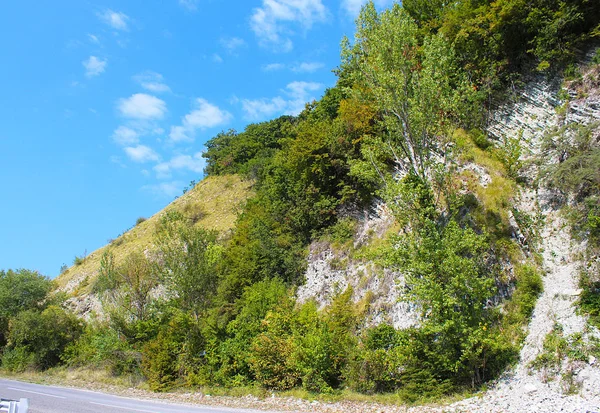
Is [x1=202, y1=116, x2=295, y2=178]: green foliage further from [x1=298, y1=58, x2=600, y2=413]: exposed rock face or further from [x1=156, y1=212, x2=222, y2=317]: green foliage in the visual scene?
[x1=298, y1=58, x2=600, y2=413]: exposed rock face

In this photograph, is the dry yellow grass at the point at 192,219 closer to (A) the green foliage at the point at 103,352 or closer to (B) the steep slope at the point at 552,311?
(A) the green foliage at the point at 103,352

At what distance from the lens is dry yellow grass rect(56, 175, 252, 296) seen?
3805 cm

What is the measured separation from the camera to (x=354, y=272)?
20547 mm

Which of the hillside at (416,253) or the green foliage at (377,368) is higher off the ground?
the hillside at (416,253)

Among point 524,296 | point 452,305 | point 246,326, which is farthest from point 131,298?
point 524,296

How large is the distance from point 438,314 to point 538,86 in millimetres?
13404

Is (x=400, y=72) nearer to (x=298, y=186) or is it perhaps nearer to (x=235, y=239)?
(x=298, y=186)

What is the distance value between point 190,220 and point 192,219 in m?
0.78

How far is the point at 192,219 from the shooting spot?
39.7m

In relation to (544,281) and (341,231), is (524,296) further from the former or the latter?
(341,231)

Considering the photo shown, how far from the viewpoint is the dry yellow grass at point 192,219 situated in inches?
1498

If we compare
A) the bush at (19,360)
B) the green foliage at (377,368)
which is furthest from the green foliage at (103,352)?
the green foliage at (377,368)

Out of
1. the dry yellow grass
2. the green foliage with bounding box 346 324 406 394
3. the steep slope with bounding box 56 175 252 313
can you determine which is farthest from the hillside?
the dry yellow grass

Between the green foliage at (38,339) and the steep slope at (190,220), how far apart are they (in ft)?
18.7
